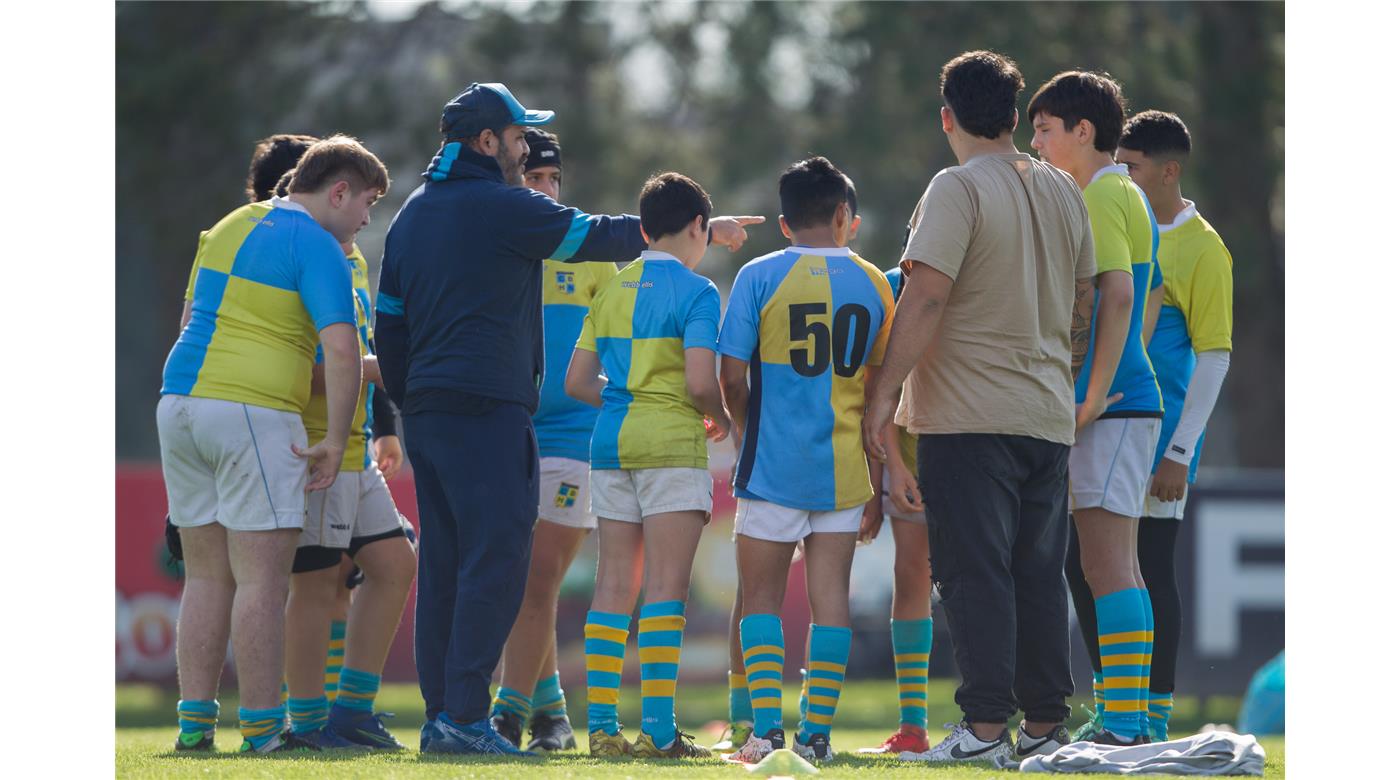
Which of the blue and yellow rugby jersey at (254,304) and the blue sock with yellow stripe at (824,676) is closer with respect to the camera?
the blue sock with yellow stripe at (824,676)

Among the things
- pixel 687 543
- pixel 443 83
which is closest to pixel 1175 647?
pixel 687 543

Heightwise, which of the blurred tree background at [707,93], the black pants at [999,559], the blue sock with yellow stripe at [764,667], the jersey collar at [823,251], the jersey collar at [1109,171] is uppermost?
the blurred tree background at [707,93]

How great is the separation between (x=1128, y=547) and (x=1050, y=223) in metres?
1.16

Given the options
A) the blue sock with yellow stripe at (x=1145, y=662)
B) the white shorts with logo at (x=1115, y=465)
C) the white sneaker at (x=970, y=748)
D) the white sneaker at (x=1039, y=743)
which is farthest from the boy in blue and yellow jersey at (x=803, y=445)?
the blue sock with yellow stripe at (x=1145, y=662)

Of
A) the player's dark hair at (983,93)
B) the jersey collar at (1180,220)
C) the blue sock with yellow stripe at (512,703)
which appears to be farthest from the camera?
the blue sock with yellow stripe at (512,703)

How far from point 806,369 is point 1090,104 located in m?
1.39

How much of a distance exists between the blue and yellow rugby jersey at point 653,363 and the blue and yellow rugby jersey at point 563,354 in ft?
2.67

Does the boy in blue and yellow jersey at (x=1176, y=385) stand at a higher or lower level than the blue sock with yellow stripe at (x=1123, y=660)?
higher

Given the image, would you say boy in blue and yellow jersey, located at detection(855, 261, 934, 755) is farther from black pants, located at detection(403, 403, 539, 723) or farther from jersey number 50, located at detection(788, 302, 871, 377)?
black pants, located at detection(403, 403, 539, 723)

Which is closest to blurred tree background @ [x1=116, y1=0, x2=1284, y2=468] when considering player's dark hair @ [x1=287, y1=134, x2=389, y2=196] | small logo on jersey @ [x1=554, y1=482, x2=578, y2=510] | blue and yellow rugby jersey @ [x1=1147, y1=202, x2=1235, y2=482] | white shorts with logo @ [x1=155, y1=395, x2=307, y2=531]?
blue and yellow rugby jersey @ [x1=1147, y1=202, x2=1235, y2=482]

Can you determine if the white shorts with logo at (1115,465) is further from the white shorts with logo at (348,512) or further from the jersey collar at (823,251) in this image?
the white shorts with logo at (348,512)

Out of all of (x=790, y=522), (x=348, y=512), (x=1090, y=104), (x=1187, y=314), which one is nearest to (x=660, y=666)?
(x=790, y=522)

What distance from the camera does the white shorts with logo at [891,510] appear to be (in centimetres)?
587

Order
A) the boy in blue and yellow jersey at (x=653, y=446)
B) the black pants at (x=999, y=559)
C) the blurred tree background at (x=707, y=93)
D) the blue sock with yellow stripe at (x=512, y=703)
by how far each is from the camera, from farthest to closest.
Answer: the blurred tree background at (x=707, y=93) → the blue sock with yellow stripe at (x=512, y=703) → the boy in blue and yellow jersey at (x=653, y=446) → the black pants at (x=999, y=559)
